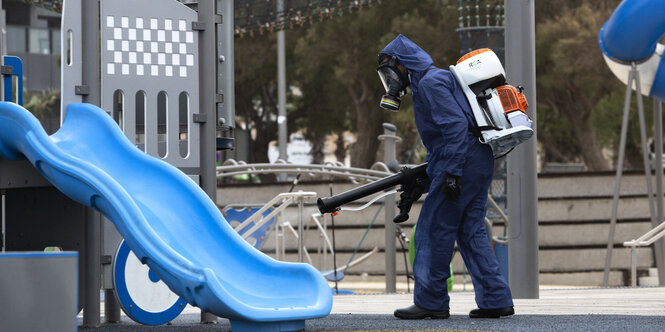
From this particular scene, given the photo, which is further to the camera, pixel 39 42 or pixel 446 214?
pixel 39 42

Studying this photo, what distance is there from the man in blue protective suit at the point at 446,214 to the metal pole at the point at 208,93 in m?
1.21

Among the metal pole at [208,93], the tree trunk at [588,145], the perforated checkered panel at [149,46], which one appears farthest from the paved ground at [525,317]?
the tree trunk at [588,145]

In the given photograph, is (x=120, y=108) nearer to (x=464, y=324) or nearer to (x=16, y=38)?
(x=464, y=324)

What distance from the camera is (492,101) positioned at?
6.71m

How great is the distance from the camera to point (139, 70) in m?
7.02

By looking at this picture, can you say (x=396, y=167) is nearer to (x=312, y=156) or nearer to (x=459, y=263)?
(x=459, y=263)

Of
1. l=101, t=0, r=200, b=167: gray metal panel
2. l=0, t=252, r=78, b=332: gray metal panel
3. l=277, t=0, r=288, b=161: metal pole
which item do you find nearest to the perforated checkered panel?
l=101, t=0, r=200, b=167: gray metal panel

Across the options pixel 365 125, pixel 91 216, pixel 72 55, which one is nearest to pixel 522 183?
pixel 91 216

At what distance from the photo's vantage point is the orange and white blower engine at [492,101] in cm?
660

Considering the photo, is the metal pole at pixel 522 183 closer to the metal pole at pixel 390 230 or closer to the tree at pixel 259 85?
the metal pole at pixel 390 230

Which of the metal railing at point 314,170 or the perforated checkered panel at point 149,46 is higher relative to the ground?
the perforated checkered panel at point 149,46

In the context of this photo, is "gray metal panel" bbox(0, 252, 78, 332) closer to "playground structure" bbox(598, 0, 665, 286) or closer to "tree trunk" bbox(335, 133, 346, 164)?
"playground structure" bbox(598, 0, 665, 286)

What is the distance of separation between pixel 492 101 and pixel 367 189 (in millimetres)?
943

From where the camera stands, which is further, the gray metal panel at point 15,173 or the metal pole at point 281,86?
the metal pole at point 281,86
